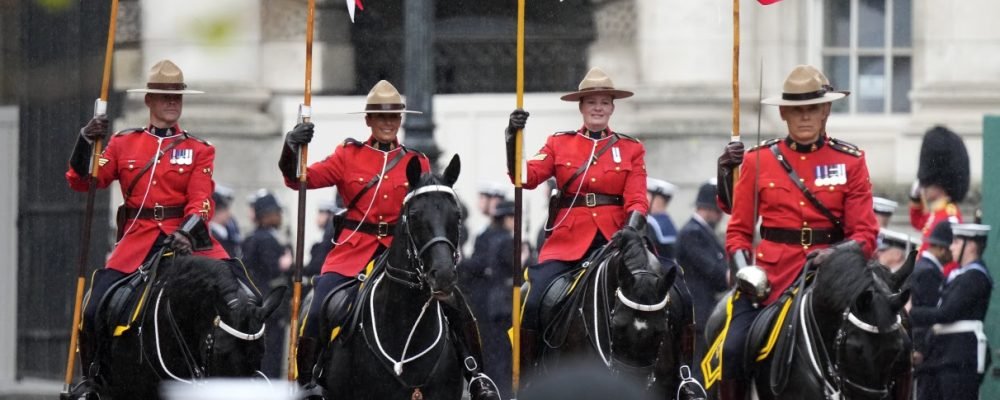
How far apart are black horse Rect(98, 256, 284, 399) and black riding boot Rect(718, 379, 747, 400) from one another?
2.30 m

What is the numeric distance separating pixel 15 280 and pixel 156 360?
30.2 feet

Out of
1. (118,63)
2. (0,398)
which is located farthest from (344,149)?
(118,63)

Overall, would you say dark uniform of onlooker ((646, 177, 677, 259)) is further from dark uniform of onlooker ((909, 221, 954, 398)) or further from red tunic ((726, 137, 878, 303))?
red tunic ((726, 137, 878, 303))

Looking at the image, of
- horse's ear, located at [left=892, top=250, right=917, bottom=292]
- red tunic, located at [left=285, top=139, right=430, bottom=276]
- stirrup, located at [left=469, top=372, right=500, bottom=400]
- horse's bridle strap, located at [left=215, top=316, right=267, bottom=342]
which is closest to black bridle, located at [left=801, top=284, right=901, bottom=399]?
horse's ear, located at [left=892, top=250, right=917, bottom=292]

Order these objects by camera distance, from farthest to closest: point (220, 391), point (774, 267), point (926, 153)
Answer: point (926, 153)
point (774, 267)
point (220, 391)

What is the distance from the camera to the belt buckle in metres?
10.3

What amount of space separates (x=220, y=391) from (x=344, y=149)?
6.01 m

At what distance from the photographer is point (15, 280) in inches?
778

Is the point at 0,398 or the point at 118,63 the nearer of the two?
the point at 0,398

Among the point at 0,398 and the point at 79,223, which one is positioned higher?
the point at 79,223

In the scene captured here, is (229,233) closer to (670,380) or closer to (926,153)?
(926,153)

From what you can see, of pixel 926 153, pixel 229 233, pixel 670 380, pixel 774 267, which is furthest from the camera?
pixel 229 233

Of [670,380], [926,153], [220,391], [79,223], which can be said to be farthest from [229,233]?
[220,391]

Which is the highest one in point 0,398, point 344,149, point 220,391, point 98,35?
point 98,35
